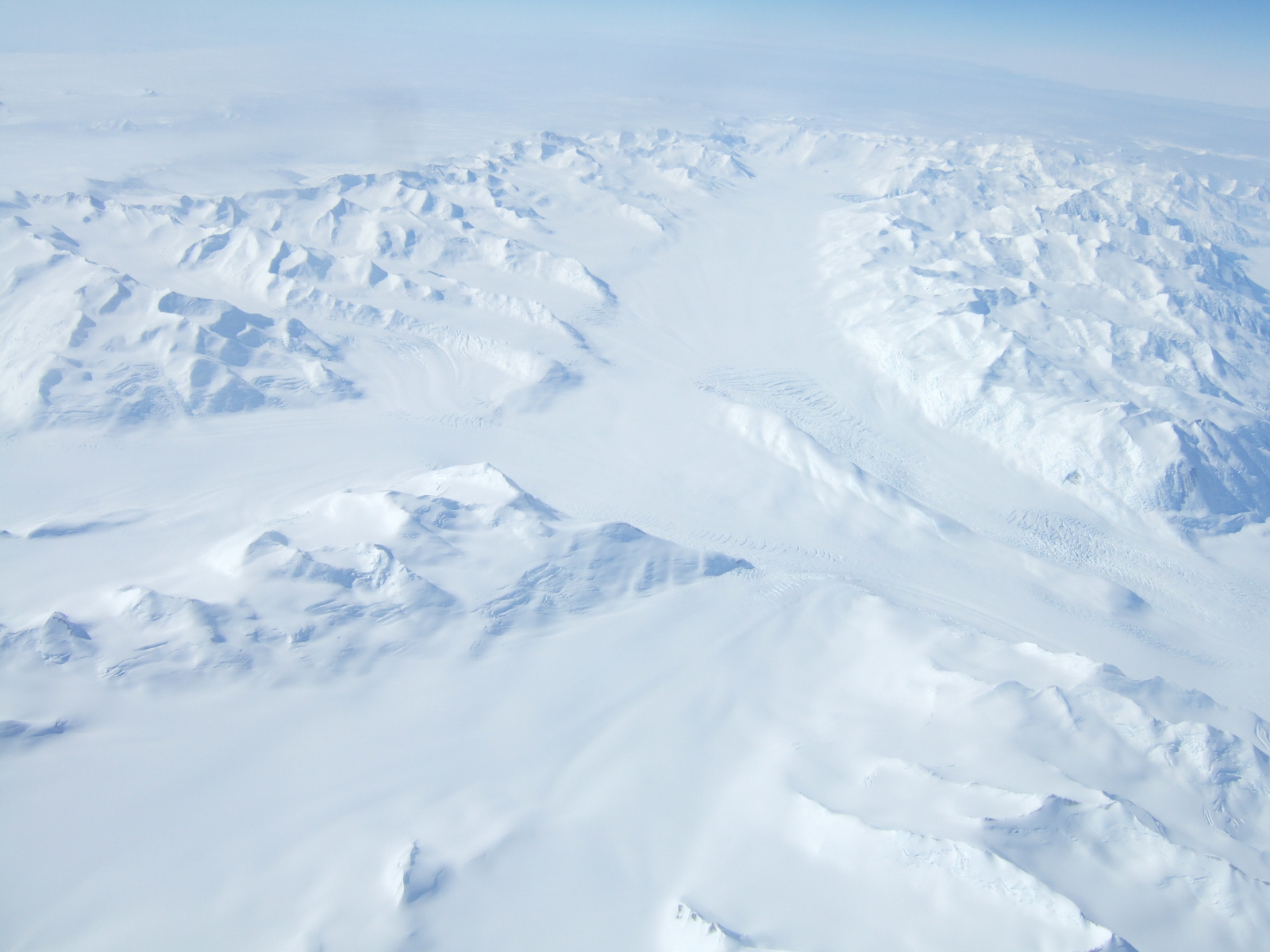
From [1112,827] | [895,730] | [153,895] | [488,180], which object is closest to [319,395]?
[153,895]

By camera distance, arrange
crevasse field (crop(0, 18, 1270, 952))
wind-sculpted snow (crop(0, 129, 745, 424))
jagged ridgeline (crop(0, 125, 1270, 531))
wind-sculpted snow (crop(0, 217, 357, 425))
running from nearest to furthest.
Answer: crevasse field (crop(0, 18, 1270, 952)) < wind-sculpted snow (crop(0, 217, 357, 425)) < jagged ridgeline (crop(0, 125, 1270, 531)) < wind-sculpted snow (crop(0, 129, 745, 424))

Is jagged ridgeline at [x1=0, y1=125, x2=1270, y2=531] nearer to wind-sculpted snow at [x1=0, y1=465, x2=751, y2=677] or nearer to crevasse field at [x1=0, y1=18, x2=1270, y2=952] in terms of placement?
crevasse field at [x1=0, y1=18, x2=1270, y2=952]

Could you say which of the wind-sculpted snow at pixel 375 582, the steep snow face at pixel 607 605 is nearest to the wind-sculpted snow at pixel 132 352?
the steep snow face at pixel 607 605

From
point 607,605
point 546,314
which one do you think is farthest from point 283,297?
point 607,605

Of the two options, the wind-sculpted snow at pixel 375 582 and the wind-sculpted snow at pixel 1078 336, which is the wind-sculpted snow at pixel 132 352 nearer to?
the wind-sculpted snow at pixel 375 582

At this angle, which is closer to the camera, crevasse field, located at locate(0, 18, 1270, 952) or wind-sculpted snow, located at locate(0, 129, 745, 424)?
crevasse field, located at locate(0, 18, 1270, 952)

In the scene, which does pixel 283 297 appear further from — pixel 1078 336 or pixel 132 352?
pixel 1078 336

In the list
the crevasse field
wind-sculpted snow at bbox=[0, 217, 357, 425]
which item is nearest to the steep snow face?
the crevasse field
